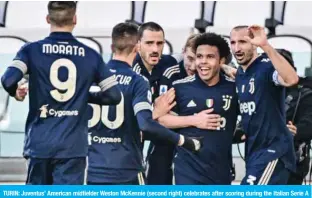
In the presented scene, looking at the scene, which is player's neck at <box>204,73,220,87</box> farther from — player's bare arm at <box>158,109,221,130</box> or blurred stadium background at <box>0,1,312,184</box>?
blurred stadium background at <box>0,1,312,184</box>

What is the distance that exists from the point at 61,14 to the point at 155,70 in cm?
164

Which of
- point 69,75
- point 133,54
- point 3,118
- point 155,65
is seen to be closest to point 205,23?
point 3,118

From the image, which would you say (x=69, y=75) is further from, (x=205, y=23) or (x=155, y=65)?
(x=205, y=23)

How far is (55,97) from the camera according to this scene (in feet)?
21.7

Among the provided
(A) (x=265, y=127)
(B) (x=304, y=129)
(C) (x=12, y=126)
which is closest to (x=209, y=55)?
(A) (x=265, y=127)

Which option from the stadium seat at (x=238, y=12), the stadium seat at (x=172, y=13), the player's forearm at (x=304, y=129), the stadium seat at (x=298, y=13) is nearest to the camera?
the player's forearm at (x=304, y=129)

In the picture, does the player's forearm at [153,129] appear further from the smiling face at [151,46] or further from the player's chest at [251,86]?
the smiling face at [151,46]

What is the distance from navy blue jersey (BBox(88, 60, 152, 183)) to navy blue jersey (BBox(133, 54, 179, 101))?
2.61ft

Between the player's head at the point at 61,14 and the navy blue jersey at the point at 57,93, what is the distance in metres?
0.07

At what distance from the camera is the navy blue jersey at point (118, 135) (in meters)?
7.13

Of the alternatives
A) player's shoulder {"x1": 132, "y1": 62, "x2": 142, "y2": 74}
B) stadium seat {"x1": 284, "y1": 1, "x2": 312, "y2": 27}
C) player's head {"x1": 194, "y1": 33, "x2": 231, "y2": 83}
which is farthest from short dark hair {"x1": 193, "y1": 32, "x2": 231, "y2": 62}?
stadium seat {"x1": 284, "y1": 1, "x2": 312, "y2": 27}

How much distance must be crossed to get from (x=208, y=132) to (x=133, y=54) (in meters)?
0.77

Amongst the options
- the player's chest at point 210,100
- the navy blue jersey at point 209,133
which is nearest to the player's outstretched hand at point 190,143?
the navy blue jersey at point 209,133

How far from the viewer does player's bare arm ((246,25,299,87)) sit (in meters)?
6.64
